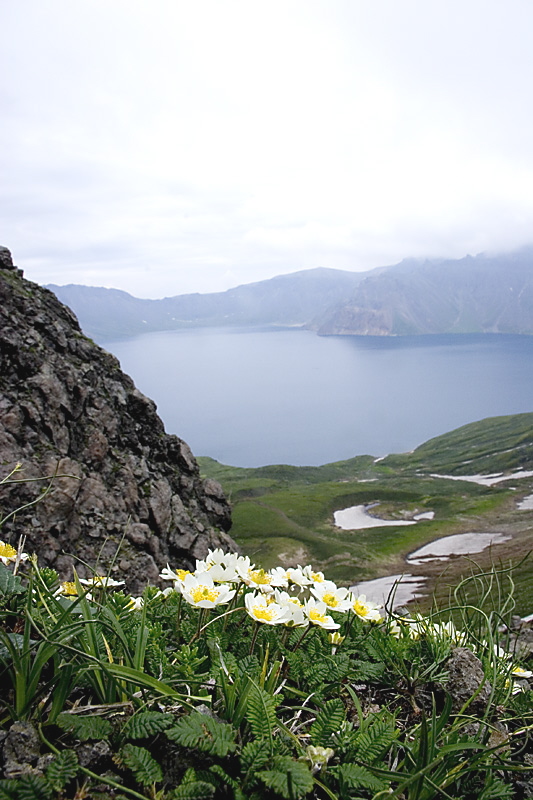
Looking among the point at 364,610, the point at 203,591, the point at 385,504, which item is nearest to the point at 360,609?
the point at 364,610

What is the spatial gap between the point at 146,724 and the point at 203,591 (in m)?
0.99

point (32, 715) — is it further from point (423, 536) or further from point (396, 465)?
point (396, 465)

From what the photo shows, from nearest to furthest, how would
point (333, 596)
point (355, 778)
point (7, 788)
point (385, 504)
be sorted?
point (7, 788)
point (355, 778)
point (333, 596)
point (385, 504)

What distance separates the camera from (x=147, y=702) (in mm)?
2705

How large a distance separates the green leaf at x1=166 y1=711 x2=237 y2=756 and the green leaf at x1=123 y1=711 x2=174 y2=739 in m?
0.06

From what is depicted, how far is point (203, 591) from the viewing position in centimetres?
345

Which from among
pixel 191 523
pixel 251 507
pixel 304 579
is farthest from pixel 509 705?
pixel 251 507

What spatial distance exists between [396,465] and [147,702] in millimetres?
185566

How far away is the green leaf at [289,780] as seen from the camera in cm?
219

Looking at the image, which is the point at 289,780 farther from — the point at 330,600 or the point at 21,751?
the point at 330,600

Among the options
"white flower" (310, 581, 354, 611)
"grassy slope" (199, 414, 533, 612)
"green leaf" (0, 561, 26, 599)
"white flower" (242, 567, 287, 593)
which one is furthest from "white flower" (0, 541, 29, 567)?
"grassy slope" (199, 414, 533, 612)

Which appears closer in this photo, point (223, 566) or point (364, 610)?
point (364, 610)

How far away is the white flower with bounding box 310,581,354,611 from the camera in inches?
148

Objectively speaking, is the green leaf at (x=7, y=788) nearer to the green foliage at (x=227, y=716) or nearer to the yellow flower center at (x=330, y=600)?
the green foliage at (x=227, y=716)
